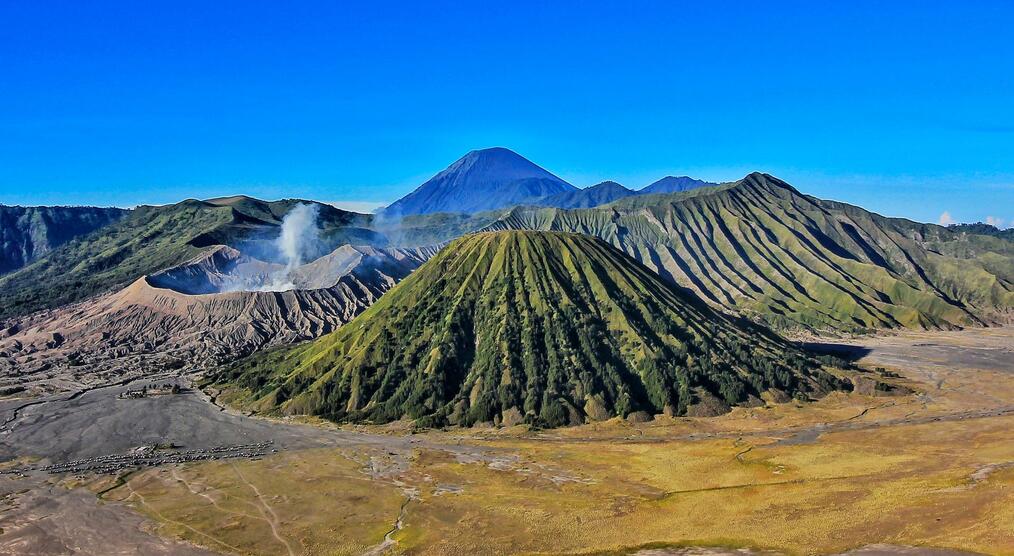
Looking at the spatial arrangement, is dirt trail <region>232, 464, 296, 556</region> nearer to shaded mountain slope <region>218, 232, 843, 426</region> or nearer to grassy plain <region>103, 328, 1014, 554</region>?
grassy plain <region>103, 328, 1014, 554</region>

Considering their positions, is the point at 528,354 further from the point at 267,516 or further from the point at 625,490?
the point at 267,516

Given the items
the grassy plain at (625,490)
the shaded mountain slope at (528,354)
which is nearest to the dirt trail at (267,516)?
the grassy plain at (625,490)

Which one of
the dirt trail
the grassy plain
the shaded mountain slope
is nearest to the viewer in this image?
the grassy plain

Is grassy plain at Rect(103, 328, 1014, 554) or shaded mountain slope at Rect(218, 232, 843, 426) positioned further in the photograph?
shaded mountain slope at Rect(218, 232, 843, 426)

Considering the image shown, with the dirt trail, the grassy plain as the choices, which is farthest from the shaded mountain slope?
the dirt trail

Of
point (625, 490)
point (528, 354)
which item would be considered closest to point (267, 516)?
point (625, 490)

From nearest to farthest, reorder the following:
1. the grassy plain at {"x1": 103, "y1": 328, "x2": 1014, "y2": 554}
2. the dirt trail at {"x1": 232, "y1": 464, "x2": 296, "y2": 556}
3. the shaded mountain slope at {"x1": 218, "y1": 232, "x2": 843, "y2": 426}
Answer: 1. the grassy plain at {"x1": 103, "y1": 328, "x2": 1014, "y2": 554}
2. the dirt trail at {"x1": 232, "y1": 464, "x2": 296, "y2": 556}
3. the shaded mountain slope at {"x1": 218, "y1": 232, "x2": 843, "y2": 426}

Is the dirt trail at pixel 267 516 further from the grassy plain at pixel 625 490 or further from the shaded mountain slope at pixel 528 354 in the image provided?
the shaded mountain slope at pixel 528 354
